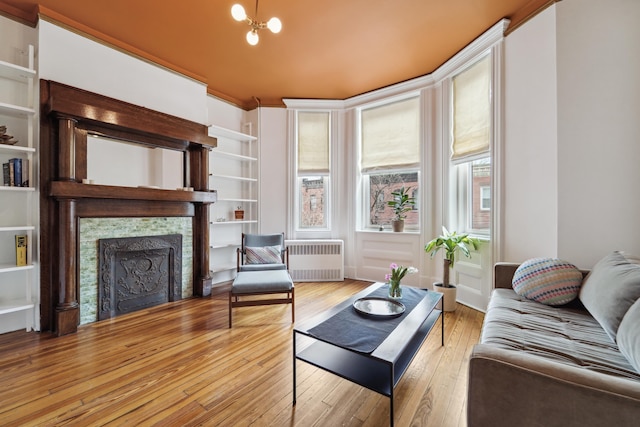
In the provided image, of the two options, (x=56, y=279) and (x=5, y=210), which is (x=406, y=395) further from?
(x=5, y=210)

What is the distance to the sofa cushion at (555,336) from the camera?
1207mm

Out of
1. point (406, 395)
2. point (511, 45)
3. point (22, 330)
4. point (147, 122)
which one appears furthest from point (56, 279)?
point (511, 45)

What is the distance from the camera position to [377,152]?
4273 mm

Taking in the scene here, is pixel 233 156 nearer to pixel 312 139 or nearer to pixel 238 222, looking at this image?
pixel 238 222

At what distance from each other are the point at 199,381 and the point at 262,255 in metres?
1.80

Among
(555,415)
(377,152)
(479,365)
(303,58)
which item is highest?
(303,58)

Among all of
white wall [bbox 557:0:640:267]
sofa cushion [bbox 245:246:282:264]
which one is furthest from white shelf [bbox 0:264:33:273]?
white wall [bbox 557:0:640:267]

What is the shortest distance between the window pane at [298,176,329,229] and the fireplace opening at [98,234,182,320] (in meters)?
1.93

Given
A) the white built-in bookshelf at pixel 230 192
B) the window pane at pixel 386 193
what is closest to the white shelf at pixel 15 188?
the white built-in bookshelf at pixel 230 192

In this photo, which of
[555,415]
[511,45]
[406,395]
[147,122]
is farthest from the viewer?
[147,122]

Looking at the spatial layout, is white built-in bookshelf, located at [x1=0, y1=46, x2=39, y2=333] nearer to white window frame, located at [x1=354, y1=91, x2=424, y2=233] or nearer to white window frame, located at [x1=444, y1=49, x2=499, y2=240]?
white window frame, located at [x1=354, y1=91, x2=424, y2=233]

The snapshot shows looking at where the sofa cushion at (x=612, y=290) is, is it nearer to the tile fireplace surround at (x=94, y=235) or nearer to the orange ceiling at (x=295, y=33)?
the orange ceiling at (x=295, y=33)

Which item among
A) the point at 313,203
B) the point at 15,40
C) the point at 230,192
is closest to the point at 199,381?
the point at 230,192

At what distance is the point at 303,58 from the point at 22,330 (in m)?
3.96
